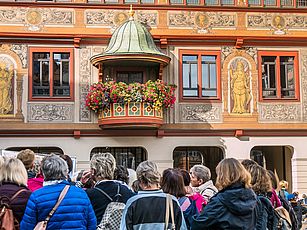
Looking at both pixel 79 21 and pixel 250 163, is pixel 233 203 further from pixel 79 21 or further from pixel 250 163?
pixel 79 21

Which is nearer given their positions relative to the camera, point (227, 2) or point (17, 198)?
point (17, 198)

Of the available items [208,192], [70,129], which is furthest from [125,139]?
[208,192]

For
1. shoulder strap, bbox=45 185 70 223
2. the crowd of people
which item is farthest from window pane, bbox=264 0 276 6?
shoulder strap, bbox=45 185 70 223

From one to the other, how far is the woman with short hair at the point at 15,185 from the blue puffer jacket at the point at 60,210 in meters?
0.20

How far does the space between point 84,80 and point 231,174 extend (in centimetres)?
1485

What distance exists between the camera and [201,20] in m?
20.7

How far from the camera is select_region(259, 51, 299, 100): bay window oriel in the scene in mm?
20875

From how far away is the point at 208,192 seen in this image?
734cm

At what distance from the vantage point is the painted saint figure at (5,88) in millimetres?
19516

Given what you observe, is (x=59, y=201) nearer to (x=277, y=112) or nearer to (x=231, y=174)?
(x=231, y=174)

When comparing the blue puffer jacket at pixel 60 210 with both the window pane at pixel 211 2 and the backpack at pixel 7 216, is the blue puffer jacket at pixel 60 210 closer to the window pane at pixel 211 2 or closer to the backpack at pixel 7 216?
the backpack at pixel 7 216

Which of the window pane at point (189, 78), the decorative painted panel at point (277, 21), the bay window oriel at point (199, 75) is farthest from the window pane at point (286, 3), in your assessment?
the window pane at point (189, 78)

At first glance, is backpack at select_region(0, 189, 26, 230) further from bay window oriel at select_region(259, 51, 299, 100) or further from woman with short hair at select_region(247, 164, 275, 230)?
bay window oriel at select_region(259, 51, 299, 100)

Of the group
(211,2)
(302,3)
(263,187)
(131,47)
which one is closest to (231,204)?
(263,187)
